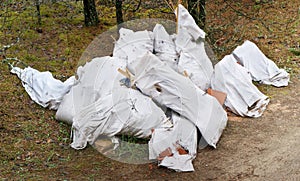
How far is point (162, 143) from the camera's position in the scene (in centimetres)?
521

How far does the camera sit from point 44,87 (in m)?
6.38

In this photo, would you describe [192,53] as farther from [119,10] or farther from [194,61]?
[119,10]

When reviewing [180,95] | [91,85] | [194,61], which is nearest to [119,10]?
[194,61]

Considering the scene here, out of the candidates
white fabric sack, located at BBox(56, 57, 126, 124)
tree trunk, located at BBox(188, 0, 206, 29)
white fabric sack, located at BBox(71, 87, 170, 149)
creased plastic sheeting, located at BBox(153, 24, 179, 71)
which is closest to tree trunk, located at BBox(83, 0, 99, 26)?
tree trunk, located at BBox(188, 0, 206, 29)

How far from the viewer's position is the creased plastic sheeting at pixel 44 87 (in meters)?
6.23

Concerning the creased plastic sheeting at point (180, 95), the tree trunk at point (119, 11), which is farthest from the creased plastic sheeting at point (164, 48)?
the tree trunk at point (119, 11)

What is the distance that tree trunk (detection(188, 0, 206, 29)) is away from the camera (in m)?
7.72

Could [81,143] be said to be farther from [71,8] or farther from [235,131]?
[71,8]

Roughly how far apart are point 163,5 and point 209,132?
454cm

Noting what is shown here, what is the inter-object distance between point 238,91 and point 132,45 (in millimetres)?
1581

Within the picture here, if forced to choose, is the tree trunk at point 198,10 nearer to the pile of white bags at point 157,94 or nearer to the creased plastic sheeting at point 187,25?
the creased plastic sheeting at point 187,25

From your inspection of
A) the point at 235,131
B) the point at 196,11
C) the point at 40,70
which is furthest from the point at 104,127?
the point at 196,11

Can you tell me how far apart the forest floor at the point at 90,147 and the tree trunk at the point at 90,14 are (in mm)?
118

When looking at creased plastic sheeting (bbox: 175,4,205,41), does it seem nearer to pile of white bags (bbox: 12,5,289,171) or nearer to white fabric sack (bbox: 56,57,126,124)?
pile of white bags (bbox: 12,5,289,171)
